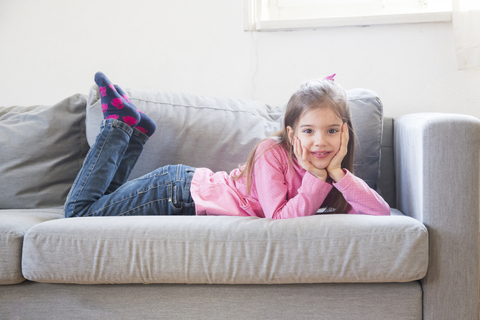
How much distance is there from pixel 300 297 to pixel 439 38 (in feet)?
4.39

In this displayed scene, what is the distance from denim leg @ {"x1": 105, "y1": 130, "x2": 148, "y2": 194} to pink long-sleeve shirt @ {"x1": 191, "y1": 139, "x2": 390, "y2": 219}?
0.78ft

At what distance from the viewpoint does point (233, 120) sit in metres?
1.47

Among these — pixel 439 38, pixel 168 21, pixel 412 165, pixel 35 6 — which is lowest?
pixel 412 165

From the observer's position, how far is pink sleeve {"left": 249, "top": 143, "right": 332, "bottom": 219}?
1014 millimetres

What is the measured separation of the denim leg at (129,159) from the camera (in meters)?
1.35

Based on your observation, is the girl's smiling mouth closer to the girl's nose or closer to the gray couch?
the girl's nose

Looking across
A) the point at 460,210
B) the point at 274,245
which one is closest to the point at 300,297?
the point at 274,245

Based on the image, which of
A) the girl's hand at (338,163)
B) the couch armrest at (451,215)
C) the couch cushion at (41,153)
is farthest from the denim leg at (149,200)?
the couch armrest at (451,215)

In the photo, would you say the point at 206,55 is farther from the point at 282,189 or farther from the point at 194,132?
the point at 282,189

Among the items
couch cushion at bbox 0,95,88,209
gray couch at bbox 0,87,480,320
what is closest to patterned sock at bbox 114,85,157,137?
couch cushion at bbox 0,95,88,209

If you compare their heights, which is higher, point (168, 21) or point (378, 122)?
point (168, 21)

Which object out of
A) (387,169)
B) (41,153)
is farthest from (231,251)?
(41,153)

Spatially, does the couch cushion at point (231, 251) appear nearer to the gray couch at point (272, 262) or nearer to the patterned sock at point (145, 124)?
the gray couch at point (272, 262)

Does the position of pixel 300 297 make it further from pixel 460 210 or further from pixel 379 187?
pixel 379 187
